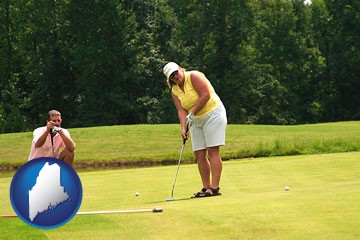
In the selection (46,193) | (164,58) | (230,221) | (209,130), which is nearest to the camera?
(46,193)

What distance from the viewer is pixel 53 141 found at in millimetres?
9312

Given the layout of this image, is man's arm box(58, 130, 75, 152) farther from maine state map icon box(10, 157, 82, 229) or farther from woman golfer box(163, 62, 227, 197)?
maine state map icon box(10, 157, 82, 229)

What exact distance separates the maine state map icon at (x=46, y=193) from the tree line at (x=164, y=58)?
43807mm

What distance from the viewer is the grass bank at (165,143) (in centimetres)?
2531

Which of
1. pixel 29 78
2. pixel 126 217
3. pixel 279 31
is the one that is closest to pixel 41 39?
pixel 29 78

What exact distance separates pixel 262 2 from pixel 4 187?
2057 inches

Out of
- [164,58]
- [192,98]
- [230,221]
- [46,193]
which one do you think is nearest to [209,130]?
[192,98]

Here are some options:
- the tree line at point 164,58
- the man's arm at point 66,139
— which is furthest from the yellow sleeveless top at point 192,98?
the tree line at point 164,58

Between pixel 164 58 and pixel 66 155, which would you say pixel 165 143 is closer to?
pixel 66 155

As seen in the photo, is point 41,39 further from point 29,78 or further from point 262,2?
point 262,2

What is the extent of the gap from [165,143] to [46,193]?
25.1 m

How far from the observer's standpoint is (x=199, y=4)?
183 feet

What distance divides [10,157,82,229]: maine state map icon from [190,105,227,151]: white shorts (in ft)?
12.0

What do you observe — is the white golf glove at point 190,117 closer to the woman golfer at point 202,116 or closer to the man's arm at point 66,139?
the woman golfer at point 202,116
